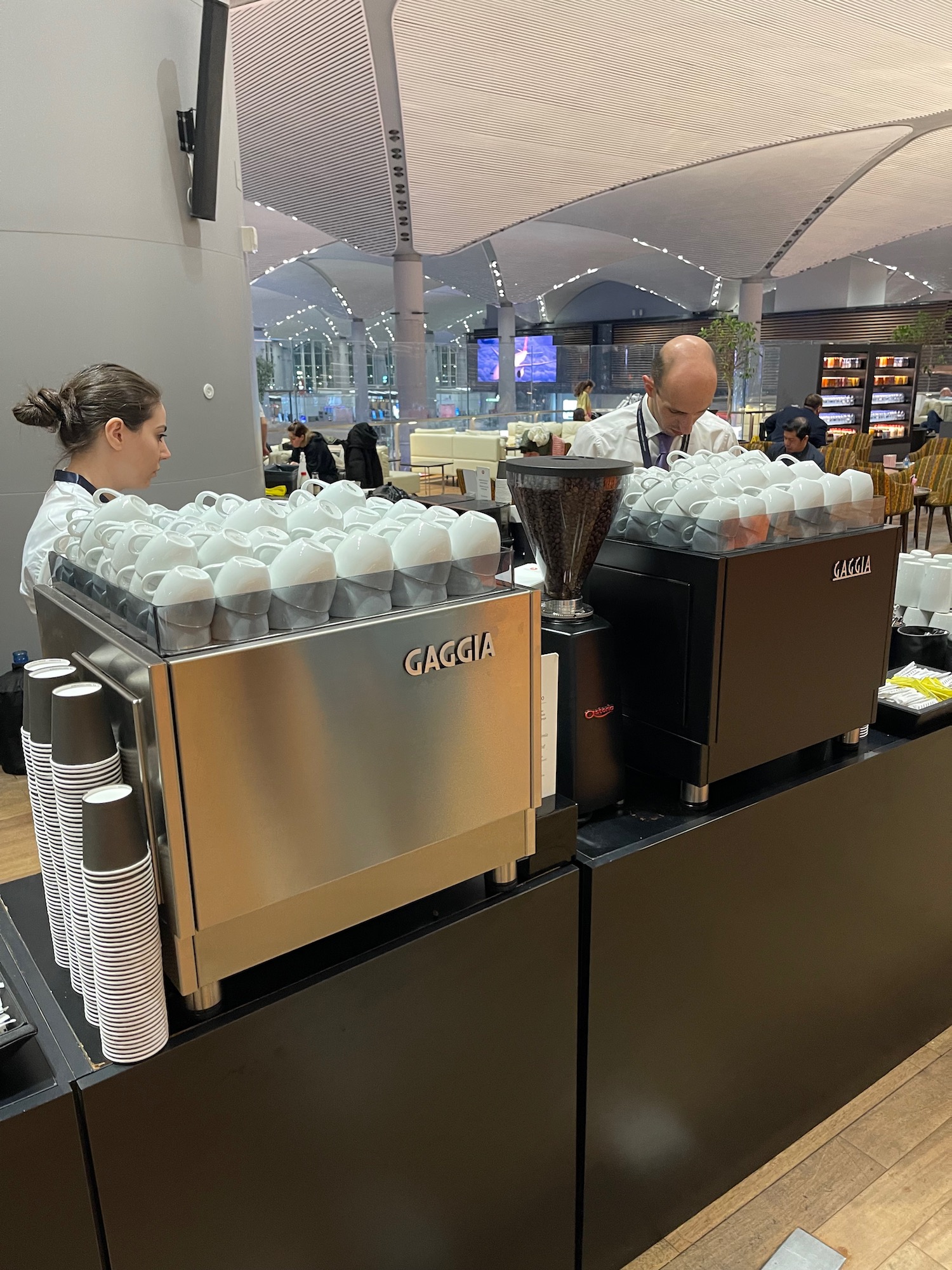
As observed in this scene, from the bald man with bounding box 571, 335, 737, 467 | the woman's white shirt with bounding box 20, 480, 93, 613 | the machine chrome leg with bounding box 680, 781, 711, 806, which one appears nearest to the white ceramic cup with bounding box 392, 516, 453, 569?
the machine chrome leg with bounding box 680, 781, 711, 806

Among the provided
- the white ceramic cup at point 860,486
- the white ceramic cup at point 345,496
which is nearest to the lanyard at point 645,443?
the white ceramic cup at point 860,486

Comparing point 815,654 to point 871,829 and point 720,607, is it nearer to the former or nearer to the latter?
point 720,607

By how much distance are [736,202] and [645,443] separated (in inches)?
589

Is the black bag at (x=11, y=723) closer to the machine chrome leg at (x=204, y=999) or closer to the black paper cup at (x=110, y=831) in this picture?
the machine chrome leg at (x=204, y=999)

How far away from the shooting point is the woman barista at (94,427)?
2186mm

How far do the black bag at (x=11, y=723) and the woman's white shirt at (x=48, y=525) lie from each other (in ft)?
5.66

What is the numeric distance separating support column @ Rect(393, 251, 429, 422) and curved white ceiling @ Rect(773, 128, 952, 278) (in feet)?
25.0

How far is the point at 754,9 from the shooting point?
856 cm

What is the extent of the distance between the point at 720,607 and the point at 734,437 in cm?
189

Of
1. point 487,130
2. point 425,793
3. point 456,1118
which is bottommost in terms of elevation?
point 456,1118

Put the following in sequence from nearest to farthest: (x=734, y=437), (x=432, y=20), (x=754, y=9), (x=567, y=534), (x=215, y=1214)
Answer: (x=215, y=1214) < (x=567, y=534) < (x=734, y=437) < (x=754, y=9) < (x=432, y=20)

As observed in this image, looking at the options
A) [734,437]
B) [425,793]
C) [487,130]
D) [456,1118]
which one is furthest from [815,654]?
[487,130]

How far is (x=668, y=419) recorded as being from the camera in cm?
265

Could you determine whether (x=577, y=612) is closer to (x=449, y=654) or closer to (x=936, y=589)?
(x=449, y=654)
